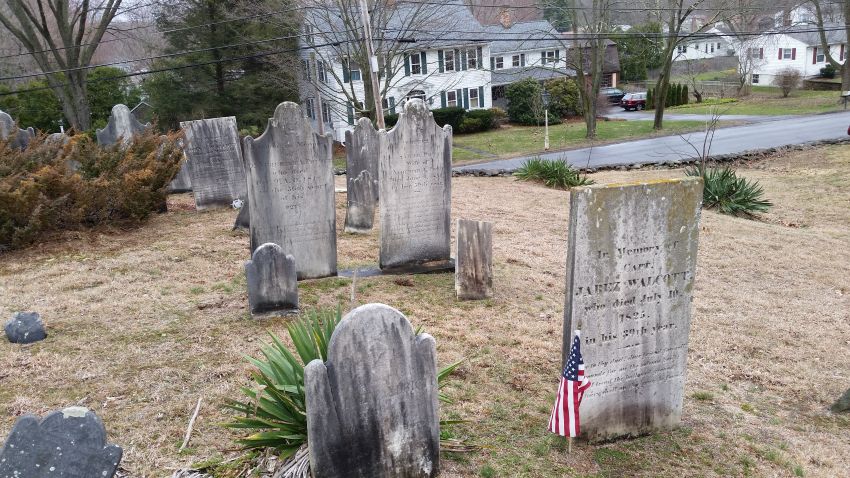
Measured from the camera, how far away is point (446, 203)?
8.85 m

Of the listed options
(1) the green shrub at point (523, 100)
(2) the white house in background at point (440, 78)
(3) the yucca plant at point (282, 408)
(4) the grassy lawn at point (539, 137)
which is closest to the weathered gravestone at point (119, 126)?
(3) the yucca plant at point (282, 408)

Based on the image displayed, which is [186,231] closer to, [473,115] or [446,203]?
[446,203]

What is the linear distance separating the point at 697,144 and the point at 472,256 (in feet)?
71.1

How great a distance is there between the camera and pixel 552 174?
1738 centimetres

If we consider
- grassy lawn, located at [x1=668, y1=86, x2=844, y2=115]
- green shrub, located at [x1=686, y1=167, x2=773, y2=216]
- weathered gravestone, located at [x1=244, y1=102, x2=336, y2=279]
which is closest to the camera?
weathered gravestone, located at [x1=244, y1=102, x2=336, y2=279]

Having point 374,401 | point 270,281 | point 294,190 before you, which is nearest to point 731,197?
point 294,190

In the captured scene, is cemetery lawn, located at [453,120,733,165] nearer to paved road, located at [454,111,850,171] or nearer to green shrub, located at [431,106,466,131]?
green shrub, located at [431,106,466,131]

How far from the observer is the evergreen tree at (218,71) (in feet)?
89.7

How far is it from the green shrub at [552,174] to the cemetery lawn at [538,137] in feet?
27.6

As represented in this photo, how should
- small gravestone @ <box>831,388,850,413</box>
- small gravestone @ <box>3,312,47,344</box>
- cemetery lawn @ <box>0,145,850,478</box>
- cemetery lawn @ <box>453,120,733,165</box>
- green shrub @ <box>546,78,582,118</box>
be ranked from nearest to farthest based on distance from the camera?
1. cemetery lawn @ <box>0,145,850,478</box>
2. small gravestone @ <box>831,388,850,413</box>
3. small gravestone @ <box>3,312,47,344</box>
4. cemetery lawn @ <box>453,120,733,165</box>
5. green shrub @ <box>546,78,582,118</box>

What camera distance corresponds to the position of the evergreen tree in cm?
2734

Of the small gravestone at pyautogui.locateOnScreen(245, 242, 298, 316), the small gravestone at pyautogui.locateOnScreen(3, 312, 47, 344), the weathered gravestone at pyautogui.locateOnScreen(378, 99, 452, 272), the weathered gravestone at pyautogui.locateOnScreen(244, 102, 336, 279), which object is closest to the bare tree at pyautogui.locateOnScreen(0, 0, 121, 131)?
the weathered gravestone at pyautogui.locateOnScreen(244, 102, 336, 279)

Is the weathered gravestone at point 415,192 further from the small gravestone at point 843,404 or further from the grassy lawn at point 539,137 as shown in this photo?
the grassy lawn at point 539,137

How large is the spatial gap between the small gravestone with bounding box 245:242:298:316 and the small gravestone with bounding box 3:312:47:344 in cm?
191
